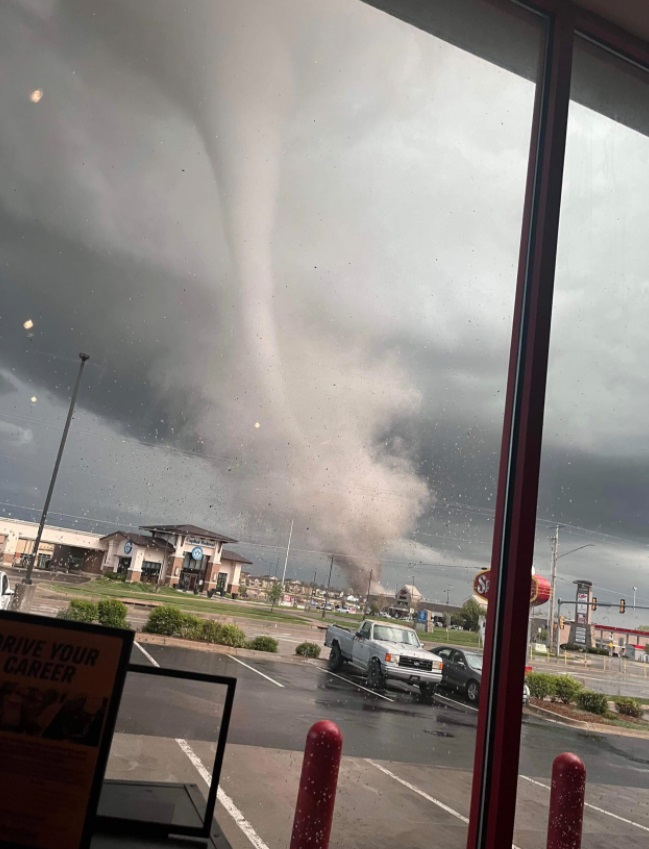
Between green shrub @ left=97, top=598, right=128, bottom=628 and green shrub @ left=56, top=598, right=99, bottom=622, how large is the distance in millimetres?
15

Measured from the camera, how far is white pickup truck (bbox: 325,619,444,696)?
206 cm

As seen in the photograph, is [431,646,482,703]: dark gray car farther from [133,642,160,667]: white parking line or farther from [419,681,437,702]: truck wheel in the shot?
[133,642,160,667]: white parking line

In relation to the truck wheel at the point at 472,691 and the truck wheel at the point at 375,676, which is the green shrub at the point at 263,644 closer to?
the truck wheel at the point at 375,676

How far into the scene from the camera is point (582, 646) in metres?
2.31

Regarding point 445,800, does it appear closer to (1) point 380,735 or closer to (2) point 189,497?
(1) point 380,735

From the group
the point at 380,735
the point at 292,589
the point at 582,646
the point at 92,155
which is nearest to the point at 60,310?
the point at 92,155

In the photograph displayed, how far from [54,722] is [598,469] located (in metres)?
2.02

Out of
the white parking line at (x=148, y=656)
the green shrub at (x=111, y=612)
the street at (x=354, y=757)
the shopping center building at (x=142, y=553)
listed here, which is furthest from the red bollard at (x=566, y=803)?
the green shrub at (x=111, y=612)

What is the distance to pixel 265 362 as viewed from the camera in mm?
2049

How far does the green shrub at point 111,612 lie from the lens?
70.4 inches

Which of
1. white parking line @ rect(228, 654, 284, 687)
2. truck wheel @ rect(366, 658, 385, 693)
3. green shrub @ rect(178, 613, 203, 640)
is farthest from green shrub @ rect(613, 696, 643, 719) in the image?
green shrub @ rect(178, 613, 203, 640)

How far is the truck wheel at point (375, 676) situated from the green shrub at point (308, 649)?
182 millimetres

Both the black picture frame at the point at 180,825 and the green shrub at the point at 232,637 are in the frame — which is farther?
the green shrub at the point at 232,637

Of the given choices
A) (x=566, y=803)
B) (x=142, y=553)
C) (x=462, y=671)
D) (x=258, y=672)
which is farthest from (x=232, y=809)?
(x=566, y=803)
